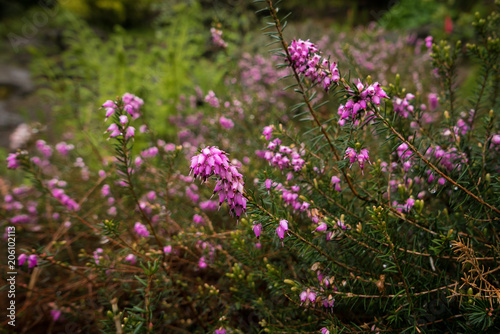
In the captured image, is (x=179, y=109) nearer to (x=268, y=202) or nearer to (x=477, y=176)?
(x=268, y=202)

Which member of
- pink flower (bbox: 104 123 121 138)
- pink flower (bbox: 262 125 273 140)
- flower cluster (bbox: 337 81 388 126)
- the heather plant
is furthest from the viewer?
pink flower (bbox: 262 125 273 140)

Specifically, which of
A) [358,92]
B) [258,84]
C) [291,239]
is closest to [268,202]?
[291,239]

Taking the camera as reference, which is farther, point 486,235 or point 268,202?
point 486,235

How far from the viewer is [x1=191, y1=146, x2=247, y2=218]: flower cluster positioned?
1.00 m

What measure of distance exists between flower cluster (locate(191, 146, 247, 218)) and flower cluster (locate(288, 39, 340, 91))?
58 centimetres

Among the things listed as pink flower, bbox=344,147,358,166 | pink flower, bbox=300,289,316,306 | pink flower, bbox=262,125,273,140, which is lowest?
pink flower, bbox=300,289,316,306

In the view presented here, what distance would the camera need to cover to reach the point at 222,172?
100 centimetres

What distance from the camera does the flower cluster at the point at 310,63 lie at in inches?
49.0

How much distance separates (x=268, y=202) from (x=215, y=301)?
1.06m

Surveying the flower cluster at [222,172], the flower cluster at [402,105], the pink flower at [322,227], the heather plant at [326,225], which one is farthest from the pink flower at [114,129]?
the flower cluster at [402,105]

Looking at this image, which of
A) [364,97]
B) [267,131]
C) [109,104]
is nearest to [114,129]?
[109,104]

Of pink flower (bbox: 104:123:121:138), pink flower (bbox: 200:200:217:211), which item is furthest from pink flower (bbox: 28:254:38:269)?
pink flower (bbox: 200:200:217:211)

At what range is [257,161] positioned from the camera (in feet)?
9.79

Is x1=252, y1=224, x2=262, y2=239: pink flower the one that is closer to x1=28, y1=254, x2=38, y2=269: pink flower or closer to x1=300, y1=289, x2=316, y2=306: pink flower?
x1=300, y1=289, x2=316, y2=306: pink flower
